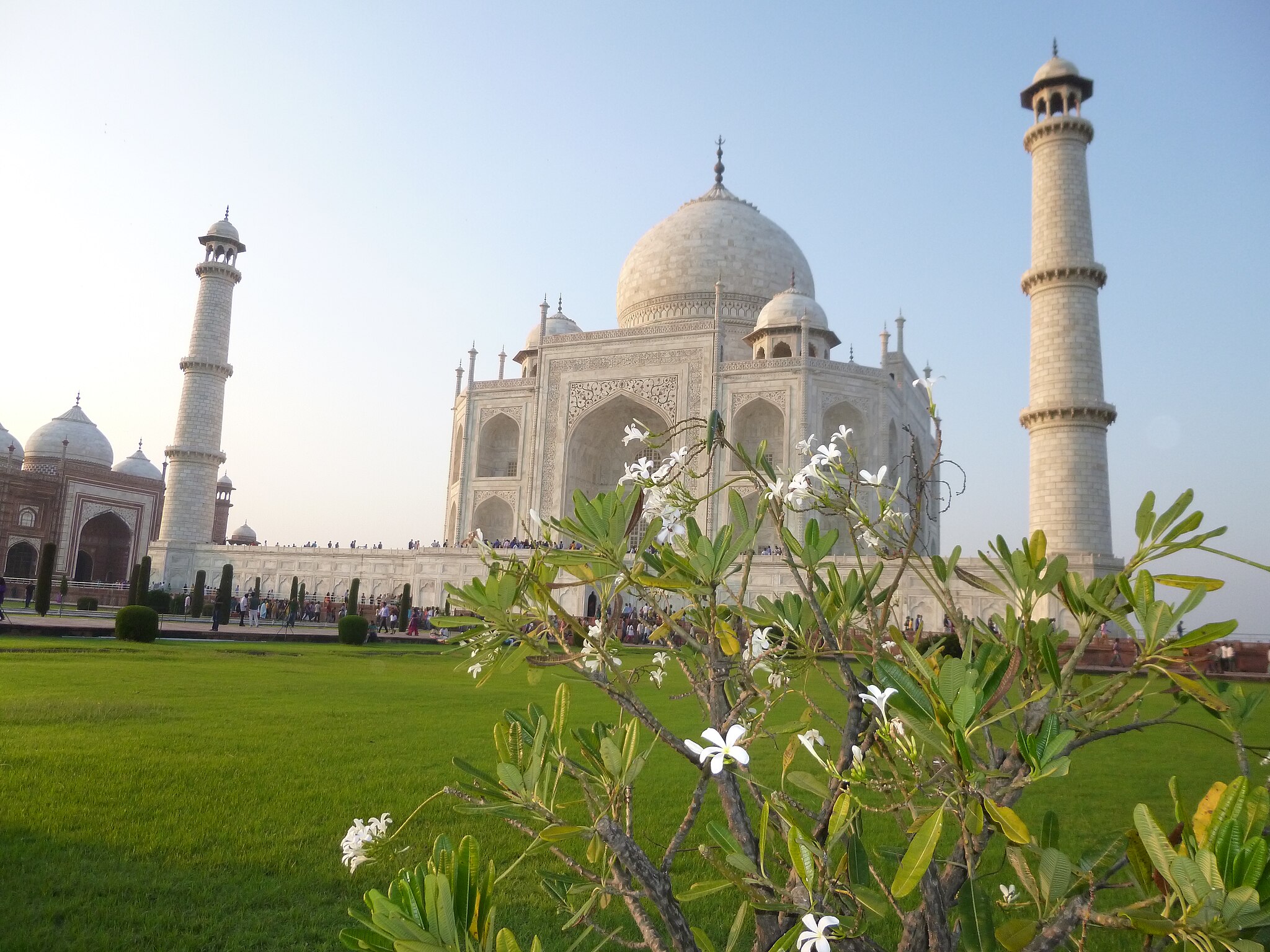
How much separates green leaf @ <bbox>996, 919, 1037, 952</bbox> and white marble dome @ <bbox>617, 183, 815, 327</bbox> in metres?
23.9

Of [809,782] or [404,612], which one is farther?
[404,612]

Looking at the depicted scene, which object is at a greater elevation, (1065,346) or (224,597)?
(1065,346)

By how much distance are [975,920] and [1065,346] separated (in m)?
16.2

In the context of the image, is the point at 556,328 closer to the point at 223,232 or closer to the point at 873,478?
the point at 223,232

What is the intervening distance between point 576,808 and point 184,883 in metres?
1.32

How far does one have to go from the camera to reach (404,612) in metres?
17.9

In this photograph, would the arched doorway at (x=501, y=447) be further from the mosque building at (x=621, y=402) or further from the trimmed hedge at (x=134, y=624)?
the trimmed hedge at (x=134, y=624)

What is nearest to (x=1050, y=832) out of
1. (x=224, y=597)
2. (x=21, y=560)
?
(x=224, y=597)

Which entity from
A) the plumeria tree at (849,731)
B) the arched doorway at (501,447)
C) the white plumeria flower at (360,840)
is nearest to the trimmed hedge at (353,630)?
the arched doorway at (501,447)

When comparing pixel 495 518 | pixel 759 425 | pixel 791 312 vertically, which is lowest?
pixel 495 518

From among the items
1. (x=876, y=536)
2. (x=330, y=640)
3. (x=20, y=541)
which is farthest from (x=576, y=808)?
(x=20, y=541)

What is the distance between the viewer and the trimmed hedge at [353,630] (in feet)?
42.9

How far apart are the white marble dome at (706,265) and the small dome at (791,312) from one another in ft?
7.48

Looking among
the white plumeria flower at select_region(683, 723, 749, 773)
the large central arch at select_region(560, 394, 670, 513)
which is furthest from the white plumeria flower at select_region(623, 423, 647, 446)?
the large central arch at select_region(560, 394, 670, 513)
